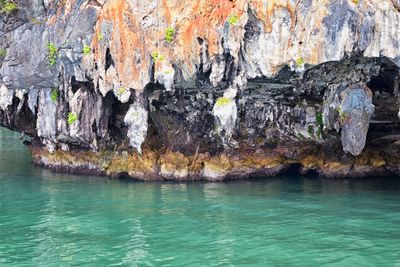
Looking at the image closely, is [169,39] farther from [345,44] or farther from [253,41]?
[345,44]

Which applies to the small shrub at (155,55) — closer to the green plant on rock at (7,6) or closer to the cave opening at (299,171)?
the green plant on rock at (7,6)

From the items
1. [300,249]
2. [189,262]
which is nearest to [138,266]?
[189,262]

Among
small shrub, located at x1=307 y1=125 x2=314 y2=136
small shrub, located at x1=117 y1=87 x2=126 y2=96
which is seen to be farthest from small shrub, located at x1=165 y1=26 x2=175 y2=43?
small shrub, located at x1=307 y1=125 x2=314 y2=136

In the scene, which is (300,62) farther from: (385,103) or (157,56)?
(157,56)

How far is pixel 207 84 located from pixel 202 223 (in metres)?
6.65

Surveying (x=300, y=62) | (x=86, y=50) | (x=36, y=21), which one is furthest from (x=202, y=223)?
(x=36, y=21)

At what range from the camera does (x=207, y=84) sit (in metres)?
20.5

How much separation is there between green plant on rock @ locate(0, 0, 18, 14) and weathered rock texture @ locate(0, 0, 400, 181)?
0.30 metres

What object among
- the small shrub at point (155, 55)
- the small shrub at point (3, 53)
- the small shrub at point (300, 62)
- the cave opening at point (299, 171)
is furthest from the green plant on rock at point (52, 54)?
the cave opening at point (299, 171)

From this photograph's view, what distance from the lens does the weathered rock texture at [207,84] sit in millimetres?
16844

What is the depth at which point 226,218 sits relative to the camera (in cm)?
1617

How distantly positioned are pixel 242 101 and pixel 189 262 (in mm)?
11268

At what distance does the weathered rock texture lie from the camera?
55.3ft

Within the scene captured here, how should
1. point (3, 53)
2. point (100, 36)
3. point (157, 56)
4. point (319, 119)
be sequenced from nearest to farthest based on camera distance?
point (157, 56) < point (100, 36) < point (319, 119) < point (3, 53)
